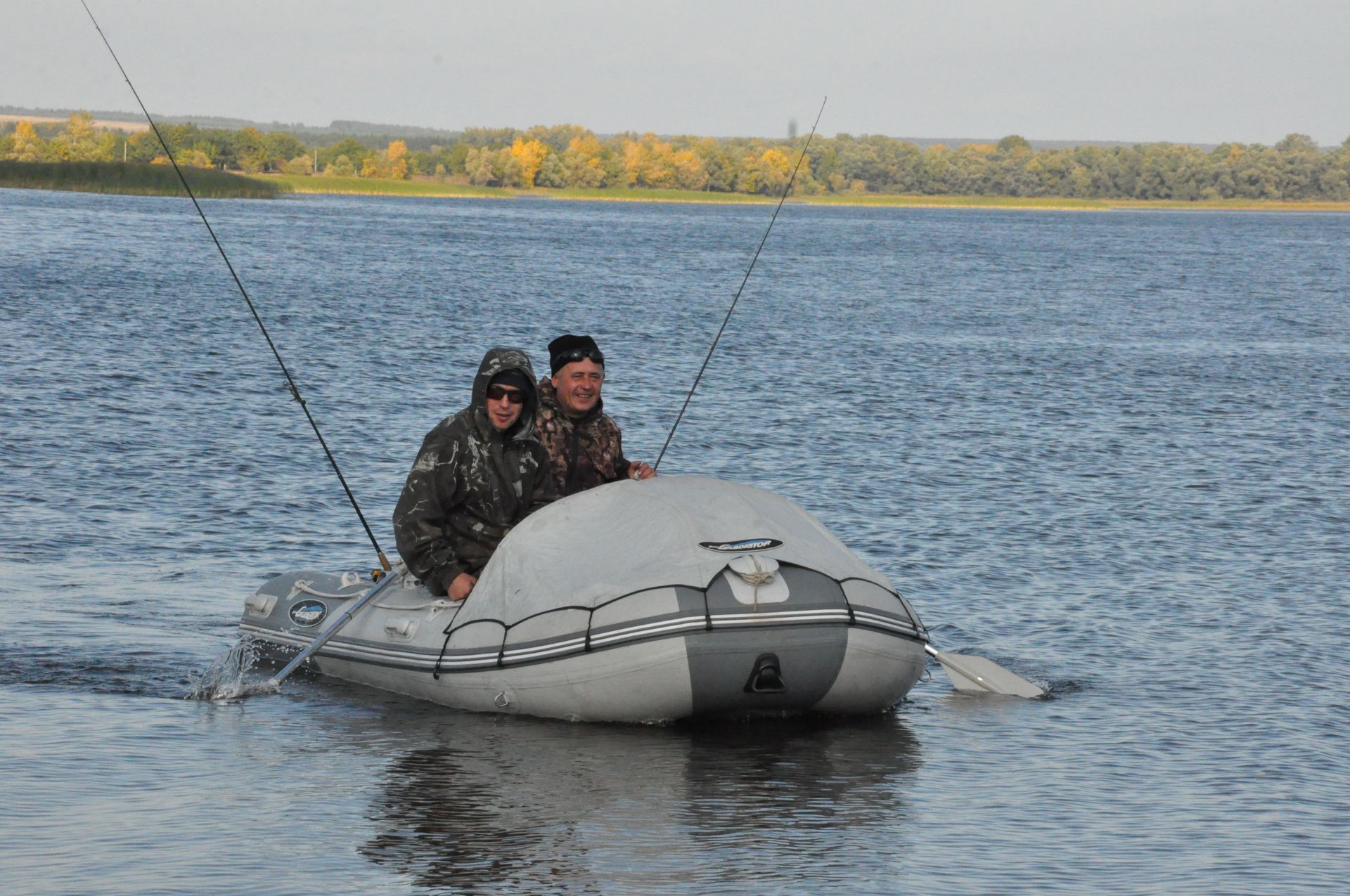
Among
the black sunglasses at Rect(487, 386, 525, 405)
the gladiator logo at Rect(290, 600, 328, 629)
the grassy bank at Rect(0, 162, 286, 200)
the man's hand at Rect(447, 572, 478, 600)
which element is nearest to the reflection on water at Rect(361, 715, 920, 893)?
the man's hand at Rect(447, 572, 478, 600)

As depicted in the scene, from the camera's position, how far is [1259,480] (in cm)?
1870

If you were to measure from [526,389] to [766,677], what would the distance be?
1933 millimetres

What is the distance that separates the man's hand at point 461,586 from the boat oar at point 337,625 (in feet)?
2.43

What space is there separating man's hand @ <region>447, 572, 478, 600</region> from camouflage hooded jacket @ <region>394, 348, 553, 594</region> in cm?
6

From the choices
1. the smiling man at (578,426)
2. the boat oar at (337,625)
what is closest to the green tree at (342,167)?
the boat oar at (337,625)

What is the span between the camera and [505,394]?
344 inches

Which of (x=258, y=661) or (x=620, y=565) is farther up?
(x=620, y=565)

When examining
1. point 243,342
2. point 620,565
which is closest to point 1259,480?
point 620,565

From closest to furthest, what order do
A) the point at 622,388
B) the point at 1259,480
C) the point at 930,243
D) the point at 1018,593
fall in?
the point at 1018,593, the point at 1259,480, the point at 622,388, the point at 930,243

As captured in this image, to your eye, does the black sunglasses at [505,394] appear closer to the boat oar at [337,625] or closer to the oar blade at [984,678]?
the boat oar at [337,625]

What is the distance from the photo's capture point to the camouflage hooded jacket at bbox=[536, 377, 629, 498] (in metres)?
9.45

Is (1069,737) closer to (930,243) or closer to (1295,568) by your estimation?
(1295,568)

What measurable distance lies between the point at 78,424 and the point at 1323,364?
24159mm

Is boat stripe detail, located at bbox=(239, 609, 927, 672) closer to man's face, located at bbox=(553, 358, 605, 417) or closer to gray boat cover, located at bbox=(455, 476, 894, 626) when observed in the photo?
gray boat cover, located at bbox=(455, 476, 894, 626)
